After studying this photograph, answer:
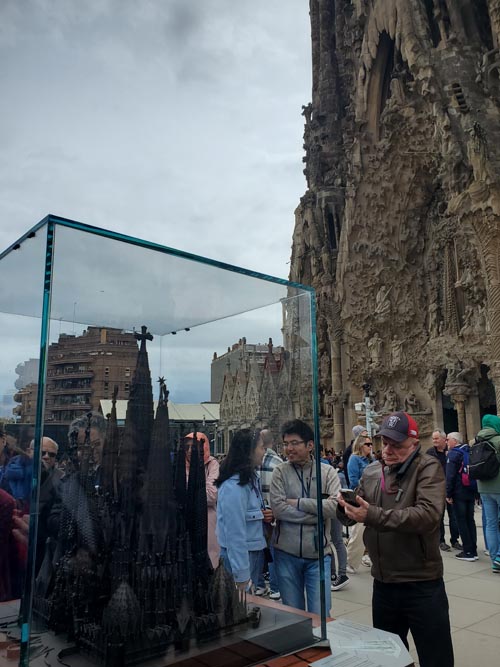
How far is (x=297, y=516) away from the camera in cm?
334

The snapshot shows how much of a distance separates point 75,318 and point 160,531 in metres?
1.10

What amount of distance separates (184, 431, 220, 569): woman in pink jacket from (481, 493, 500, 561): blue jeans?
4.40 meters

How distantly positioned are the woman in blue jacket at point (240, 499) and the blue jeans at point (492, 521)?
408 cm

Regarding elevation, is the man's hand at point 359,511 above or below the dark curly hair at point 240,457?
below

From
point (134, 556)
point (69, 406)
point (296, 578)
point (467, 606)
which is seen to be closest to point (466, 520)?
point (467, 606)

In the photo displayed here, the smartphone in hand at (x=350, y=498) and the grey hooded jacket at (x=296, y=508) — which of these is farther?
the grey hooded jacket at (x=296, y=508)

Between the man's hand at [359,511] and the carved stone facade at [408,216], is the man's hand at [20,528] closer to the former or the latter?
the man's hand at [359,511]

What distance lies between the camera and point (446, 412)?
2078 cm

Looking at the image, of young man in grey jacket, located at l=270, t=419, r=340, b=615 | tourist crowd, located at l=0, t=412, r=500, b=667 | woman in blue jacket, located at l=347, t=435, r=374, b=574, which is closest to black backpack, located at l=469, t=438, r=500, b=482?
woman in blue jacket, located at l=347, t=435, r=374, b=574

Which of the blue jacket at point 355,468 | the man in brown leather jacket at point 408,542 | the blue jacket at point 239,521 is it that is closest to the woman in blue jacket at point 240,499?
the blue jacket at point 239,521

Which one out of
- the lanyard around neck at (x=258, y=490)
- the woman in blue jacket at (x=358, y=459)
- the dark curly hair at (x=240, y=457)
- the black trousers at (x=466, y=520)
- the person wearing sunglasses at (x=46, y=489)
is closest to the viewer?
the person wearing sunglasses at (x=46, y=489)

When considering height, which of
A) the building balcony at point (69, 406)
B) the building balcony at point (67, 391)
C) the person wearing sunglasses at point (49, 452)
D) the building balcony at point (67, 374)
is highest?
the building balcony at point (67, 374)

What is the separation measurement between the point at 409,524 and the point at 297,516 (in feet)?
3.13

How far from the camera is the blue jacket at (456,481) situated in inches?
277
